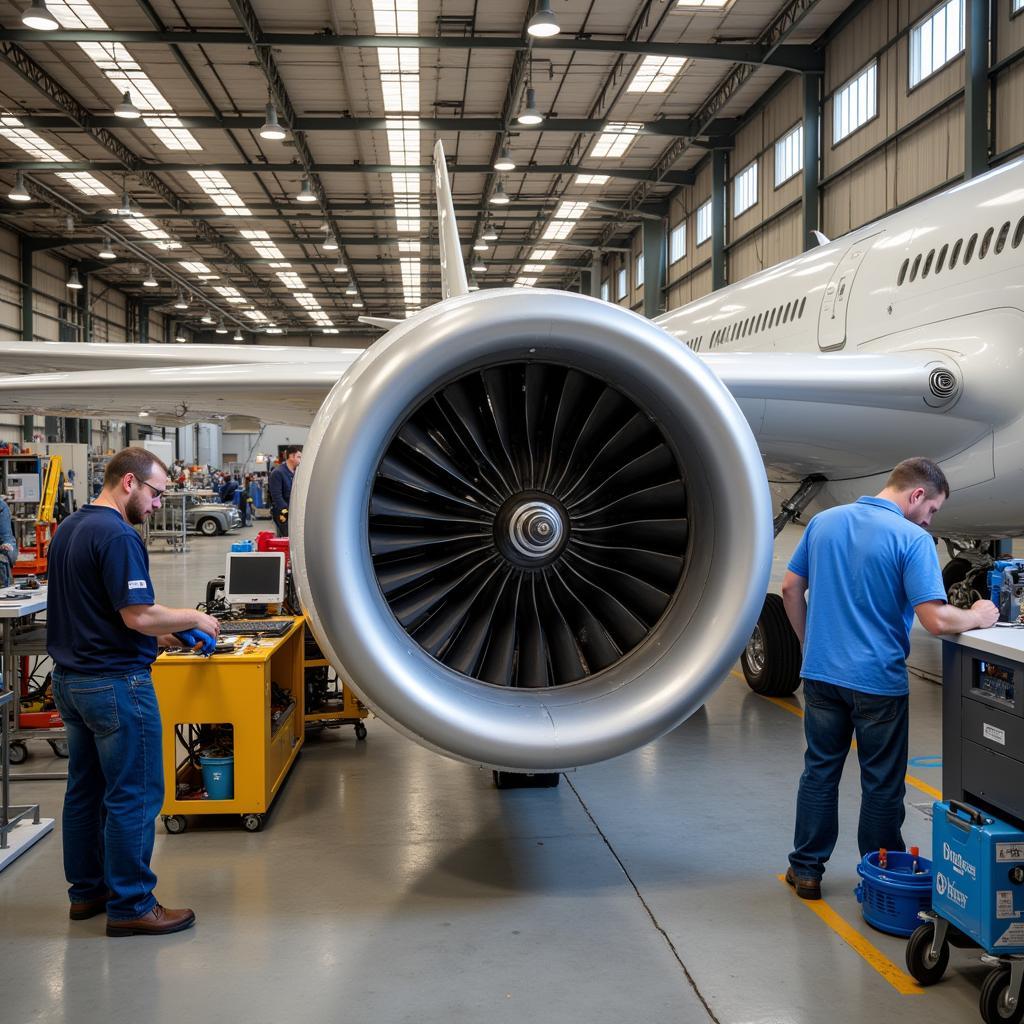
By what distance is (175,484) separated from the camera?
29172 mm

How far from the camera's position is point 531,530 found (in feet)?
A: 10.3

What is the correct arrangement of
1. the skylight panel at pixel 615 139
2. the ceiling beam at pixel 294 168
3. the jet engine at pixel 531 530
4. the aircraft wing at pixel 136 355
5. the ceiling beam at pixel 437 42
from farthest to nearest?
the ceiling beam at pixel 294 168 → the skylight panel at pixel 615 139 → the ceiling beam at pixel 437 42 → the aircraft wing at pixel 136 355 → the jet engine at pixel 531 530

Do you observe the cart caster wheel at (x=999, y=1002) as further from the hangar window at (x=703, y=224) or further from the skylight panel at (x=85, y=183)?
the skylight panel at (x=85, y=183)

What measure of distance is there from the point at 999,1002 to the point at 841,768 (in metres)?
1.00

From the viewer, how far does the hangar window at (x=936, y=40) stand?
42.4ft

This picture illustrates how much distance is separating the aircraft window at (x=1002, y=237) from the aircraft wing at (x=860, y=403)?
1.90ft

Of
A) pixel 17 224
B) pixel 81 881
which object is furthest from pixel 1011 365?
pixel 17 224

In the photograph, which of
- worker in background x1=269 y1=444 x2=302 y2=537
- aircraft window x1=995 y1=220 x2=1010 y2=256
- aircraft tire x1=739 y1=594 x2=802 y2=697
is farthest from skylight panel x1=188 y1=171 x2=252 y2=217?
aircraft window x1=995 y1=220 x2=1010 y2=256

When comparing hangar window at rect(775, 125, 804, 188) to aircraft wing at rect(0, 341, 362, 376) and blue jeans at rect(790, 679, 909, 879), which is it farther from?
blue jeans at rect(790, 679, 909, 879)

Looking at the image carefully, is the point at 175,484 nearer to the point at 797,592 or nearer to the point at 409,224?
the point at 409,224

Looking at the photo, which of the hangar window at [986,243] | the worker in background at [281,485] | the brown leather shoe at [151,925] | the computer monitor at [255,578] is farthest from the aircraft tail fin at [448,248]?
the worker in background at [281,485]

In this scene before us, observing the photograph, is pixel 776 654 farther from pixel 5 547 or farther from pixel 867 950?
pixel 5 547

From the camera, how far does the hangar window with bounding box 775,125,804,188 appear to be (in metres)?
18.2

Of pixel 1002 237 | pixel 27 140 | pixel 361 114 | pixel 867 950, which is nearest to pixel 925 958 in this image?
pixel 867 950
